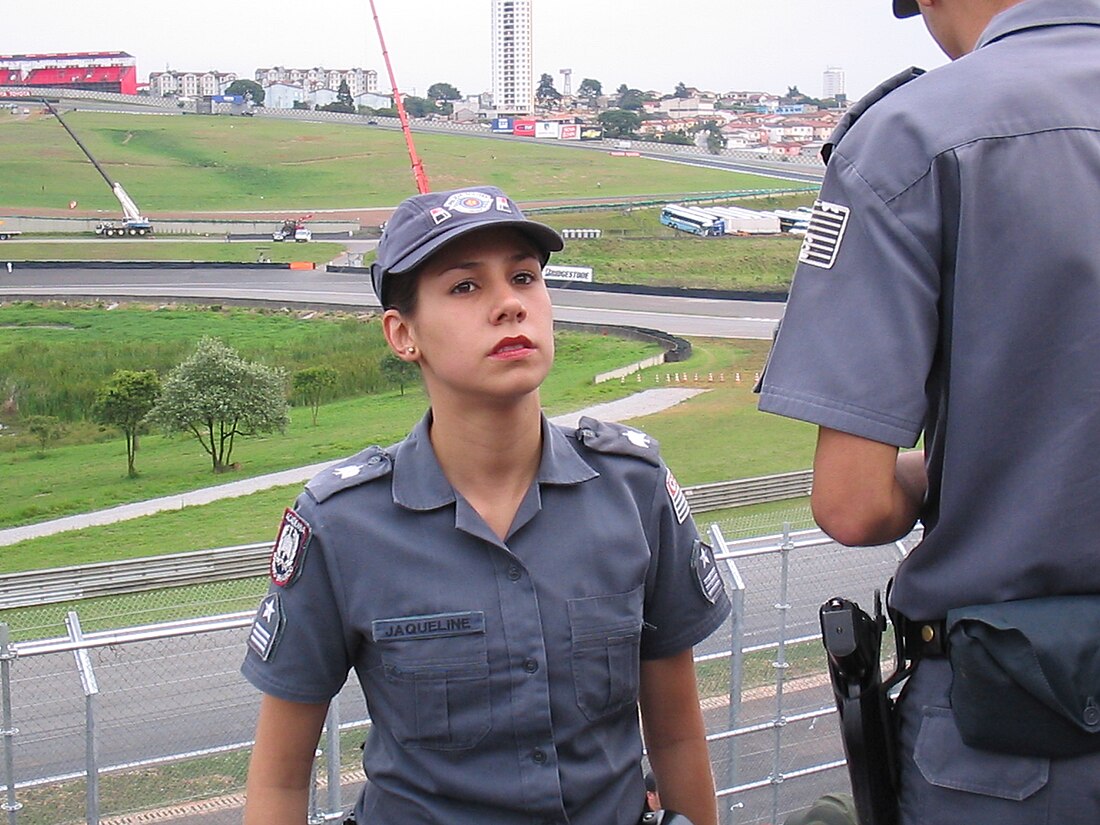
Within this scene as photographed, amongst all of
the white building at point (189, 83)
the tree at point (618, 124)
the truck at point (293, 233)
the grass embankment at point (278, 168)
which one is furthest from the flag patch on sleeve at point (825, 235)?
the white building at point (189, 83)

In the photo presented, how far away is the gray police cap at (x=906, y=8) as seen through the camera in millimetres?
1349

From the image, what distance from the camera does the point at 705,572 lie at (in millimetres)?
1632

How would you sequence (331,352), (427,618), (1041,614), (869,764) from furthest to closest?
(331,352) → (427,618) → (869,764) → (1041,614)

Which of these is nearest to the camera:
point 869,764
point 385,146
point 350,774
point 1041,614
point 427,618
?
point 1041,614

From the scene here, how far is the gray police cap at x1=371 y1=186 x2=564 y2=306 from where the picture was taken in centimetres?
147

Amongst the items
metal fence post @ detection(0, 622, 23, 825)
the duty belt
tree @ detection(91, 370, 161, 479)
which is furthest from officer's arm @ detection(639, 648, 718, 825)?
tree @ detection(91, 370, 161, 479)

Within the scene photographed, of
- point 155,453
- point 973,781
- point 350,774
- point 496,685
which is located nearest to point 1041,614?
point 973,781

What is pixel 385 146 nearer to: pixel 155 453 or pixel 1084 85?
pixel 155 453

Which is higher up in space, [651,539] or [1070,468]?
[1070,468]

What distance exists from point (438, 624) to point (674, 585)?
0.31 m

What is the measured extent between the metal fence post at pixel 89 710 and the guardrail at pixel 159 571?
8.17 metres

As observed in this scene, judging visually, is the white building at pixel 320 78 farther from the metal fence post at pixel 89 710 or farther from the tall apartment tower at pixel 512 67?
the metal fence post at pixel 89 710

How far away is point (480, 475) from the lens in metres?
1.56

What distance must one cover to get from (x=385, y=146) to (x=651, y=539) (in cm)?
7727
